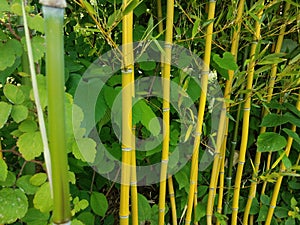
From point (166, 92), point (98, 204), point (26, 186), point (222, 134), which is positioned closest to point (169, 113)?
point (166, 92)

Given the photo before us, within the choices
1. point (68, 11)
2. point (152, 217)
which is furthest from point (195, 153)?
point (68, 11)

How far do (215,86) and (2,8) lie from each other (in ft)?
1.94

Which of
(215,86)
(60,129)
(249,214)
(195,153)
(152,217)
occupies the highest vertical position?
(60,129)

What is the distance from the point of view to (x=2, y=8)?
1.95 ft

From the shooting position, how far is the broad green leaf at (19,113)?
62 centimetres

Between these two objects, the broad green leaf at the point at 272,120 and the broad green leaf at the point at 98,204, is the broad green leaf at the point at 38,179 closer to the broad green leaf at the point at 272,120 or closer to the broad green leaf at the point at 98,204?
the broad green leaf at the point at 98,204

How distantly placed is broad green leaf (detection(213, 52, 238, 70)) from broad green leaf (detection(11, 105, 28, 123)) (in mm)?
463

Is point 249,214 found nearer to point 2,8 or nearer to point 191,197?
point 191,197

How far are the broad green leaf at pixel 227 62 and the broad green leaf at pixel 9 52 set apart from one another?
0.45m

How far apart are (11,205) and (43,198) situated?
0.19 feet

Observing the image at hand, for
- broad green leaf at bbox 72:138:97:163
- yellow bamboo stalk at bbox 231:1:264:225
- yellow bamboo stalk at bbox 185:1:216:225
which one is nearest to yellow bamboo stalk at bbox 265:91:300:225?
yellow bamboo stalk at bbox 231:1:264:225

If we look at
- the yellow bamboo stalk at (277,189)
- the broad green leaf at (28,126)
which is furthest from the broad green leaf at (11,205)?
the yellow bamboo stalk at (277,189)

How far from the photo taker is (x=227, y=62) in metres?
0.88

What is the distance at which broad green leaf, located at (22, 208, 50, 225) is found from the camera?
0.74m
